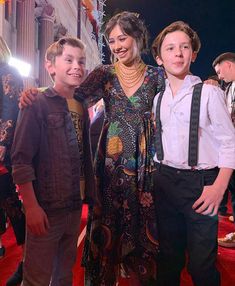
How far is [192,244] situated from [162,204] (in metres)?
0.26

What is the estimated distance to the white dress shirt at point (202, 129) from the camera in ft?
5.05

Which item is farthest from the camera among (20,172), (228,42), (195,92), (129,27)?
(228,42)

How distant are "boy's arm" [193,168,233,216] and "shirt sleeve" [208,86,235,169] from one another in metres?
0.04

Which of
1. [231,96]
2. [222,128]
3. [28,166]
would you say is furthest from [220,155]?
[231,96]

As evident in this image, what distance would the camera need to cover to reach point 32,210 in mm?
1518

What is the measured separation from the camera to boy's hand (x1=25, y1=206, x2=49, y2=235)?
152cm

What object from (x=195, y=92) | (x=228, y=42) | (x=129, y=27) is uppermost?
(x=228, y=42)

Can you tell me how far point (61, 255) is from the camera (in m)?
1.78

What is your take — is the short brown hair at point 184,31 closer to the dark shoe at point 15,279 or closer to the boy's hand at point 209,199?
the boy's hand at point 209,199

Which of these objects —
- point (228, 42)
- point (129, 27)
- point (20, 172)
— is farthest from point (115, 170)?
point (228, 42)

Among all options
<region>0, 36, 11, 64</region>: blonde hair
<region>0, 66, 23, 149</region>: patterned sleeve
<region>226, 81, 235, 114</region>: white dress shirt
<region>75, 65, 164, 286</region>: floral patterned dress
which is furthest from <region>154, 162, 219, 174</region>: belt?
<region>226, 81, 235, 114</region>: white dress shirt

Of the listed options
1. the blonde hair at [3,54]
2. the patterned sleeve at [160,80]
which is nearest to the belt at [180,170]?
the patterned sleeve at [160,80]

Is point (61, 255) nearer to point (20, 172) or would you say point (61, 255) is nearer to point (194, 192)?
point (20, 172)

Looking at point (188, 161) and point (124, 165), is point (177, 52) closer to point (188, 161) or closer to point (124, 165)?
point (188, 161)
